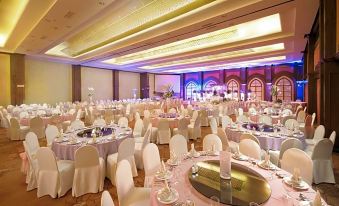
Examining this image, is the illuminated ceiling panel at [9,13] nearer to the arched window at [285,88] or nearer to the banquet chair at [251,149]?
the banquet chair at [251,149]

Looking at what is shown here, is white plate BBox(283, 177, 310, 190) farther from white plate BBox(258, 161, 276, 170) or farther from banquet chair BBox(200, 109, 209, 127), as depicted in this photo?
banquet chair BBox(200, 109, 209, 127)

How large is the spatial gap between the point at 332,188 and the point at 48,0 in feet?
24.3

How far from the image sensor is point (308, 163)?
2.35m

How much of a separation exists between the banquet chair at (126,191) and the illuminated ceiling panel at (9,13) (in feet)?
17.6

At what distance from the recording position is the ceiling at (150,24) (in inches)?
199

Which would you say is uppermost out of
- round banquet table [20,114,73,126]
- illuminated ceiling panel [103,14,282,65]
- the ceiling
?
illuminated ceiling panel [103,14,282,65]

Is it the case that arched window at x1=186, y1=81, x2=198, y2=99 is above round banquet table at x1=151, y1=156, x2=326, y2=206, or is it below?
above

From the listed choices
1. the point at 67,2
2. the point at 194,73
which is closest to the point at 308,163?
the point at 67,2

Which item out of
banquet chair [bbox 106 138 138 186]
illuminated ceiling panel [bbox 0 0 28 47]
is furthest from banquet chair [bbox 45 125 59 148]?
illuminated ceiling panel [bbox 0 0 28 47]

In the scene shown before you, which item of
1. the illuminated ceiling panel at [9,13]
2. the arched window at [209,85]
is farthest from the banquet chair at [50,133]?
the arched window at [209,85]

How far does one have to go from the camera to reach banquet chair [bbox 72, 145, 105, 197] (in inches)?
125

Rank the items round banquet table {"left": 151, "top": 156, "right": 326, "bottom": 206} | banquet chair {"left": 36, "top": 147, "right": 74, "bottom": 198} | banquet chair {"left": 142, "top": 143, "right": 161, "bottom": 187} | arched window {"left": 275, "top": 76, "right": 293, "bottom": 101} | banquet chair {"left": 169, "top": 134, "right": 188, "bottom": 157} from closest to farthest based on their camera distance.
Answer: round banquet table {"left": 151, "top": 156, "right": 326, "bottom": 206} → banquet chair {"left": 142, "top": 143, "right": 161, "bottom": 187} → banquet chair {"left": 36, "top": 147, "right": 74, "bottom": 198} → banquet chair {"left": 169, "top": 134, "right": 188, "bottom": 157} → arched window {"left": 275, "top": 76, "right": 293, "bottom": 101}

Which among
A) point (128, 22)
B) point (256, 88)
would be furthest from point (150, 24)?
point (256, 88)

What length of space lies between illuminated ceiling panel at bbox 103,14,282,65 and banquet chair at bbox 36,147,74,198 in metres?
7.19
